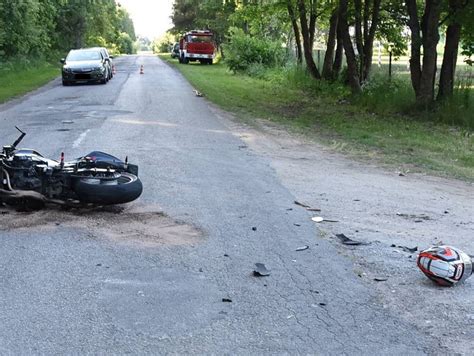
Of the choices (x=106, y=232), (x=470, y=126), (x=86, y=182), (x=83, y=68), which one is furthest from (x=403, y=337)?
(x=83, y=68)

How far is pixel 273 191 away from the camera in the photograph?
792cm

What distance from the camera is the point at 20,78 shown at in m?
29.9

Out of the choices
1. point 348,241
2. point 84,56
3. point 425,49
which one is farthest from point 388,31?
point 348,241

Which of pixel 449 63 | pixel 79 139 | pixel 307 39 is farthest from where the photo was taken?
pixel 307 39

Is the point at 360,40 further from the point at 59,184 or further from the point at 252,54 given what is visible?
the point at 59,184

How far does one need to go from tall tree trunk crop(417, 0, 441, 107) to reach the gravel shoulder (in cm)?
658

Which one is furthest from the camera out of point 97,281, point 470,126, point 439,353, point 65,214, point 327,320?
point 470,126

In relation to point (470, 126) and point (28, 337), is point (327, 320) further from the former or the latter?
point (470, 126)

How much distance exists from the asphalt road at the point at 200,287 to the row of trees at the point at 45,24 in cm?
2928

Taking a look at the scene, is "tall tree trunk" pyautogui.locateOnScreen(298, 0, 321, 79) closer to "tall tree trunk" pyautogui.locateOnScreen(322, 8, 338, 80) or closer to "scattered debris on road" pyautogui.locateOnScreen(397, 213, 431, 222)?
"tall tree trunk" pyautogui.locateOnScreen(322, 8, 338, 80)

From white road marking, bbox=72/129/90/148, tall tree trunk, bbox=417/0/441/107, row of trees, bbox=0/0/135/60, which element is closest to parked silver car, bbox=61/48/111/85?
row of trees, bbox=0/0/135/60

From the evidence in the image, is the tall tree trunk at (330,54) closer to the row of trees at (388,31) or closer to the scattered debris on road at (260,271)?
the row of trees at (388,31)

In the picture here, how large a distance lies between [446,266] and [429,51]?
13.5 m

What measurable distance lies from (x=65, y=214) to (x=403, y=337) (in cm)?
391
